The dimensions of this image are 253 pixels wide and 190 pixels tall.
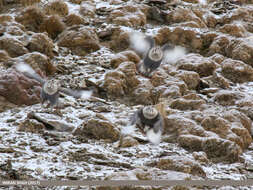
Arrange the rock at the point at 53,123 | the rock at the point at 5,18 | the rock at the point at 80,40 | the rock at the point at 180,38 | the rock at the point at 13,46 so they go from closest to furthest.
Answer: the rock at the point at 53,123 → the rock at the point at 13,46 → the rock at the point at 80,40 → the rock at the point at 5,18 → the rock at the point at 180,38

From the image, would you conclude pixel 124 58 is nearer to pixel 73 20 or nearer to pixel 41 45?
pixel 41 45

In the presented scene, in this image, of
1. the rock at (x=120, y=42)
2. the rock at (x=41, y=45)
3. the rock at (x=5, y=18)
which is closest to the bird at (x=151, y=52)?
the rock at (x=120, y=42)

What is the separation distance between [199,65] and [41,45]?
3752 millimetres

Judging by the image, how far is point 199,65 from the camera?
9.45 metres

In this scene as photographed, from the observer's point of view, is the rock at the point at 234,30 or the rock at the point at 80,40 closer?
the rock at the point at 80,40

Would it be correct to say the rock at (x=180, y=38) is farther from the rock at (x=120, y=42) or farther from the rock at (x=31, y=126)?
the rock at (x=31, y=126)

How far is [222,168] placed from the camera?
18.7 feet

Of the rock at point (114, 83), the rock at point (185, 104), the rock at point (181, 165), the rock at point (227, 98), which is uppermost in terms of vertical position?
the rock at point (114, 83)

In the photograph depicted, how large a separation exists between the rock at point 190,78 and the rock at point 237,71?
929 mm

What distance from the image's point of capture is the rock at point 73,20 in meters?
11.2

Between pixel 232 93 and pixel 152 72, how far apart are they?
1.76 metres

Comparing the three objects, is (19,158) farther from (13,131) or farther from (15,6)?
(15,6)

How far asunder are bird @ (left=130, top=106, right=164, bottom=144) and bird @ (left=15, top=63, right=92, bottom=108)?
4.92ft

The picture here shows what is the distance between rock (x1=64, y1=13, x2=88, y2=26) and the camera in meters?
11.2
